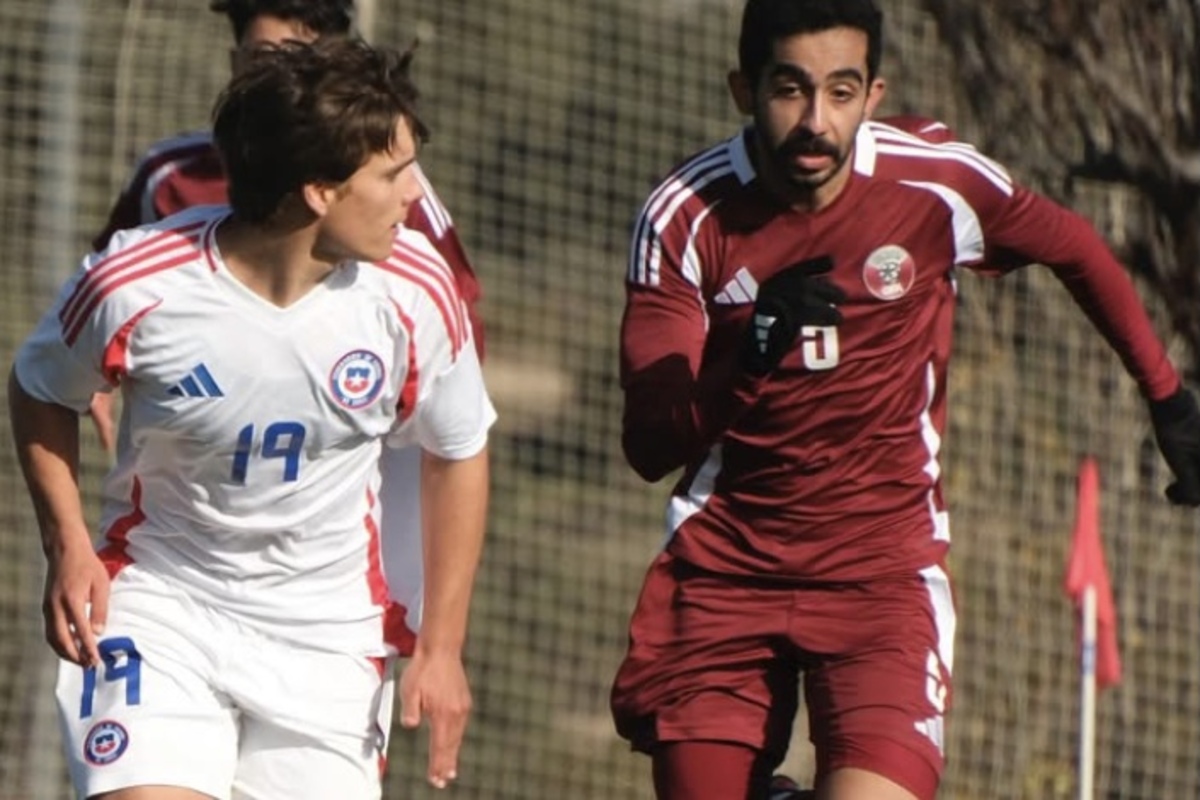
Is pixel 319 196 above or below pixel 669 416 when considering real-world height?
above

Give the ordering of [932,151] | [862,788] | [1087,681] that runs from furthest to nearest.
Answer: [1087,681] < [932,151] < [862,788]

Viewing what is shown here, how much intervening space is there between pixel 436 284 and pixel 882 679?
111 centimetres

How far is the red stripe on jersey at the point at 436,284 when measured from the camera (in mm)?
4820

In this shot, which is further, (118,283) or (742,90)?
(742,90)

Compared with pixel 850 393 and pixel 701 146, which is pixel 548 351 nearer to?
pixel 701 146

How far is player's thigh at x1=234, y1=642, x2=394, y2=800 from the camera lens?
4.84m

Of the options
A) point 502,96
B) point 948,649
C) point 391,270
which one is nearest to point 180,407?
point 391,270

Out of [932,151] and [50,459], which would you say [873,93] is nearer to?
[932,151]

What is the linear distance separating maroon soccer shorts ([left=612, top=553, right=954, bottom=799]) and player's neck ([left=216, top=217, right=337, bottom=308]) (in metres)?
1.04

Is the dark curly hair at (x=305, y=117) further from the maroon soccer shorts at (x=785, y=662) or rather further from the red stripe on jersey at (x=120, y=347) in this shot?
the maroon soccer shorts at (x=785, y=662)

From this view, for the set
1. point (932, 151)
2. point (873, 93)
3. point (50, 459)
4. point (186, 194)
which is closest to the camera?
point (50, 459)

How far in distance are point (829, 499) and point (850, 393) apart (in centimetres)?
21

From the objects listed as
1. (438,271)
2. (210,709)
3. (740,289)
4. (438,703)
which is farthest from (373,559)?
(740,289)

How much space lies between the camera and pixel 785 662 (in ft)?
17.5
